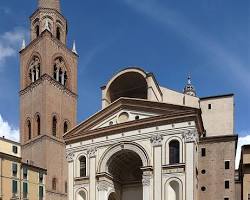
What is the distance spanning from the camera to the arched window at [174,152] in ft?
107

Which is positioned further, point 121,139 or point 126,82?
point 126,82

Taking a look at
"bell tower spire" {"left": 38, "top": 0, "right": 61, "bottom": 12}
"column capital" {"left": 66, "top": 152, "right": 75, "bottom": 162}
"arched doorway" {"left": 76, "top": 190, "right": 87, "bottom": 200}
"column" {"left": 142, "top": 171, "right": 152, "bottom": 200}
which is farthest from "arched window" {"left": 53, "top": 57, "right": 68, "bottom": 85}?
"column" {"left": 142, "top": 171, "right": 152, "bottom": 200}

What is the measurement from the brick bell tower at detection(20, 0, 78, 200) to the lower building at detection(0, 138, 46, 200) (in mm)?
2783

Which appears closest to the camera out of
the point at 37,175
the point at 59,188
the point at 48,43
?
the point at 37,175

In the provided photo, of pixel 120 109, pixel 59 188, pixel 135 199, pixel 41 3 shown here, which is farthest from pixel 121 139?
pixel 41 3

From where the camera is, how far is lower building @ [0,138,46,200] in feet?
135

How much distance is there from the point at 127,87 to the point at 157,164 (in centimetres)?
935

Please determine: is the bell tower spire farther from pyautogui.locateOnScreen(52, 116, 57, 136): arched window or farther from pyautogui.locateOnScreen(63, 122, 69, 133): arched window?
pyautogui.locateOnScreen(63, 122, 69, 133): arched window

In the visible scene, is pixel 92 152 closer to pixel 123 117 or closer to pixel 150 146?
pixel 123 117

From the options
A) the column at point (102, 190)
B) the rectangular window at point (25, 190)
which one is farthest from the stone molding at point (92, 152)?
the rectangular window at point (25, 190)

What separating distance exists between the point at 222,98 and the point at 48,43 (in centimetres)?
2601

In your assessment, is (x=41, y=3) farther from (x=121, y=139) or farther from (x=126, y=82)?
(x=121, y=139)

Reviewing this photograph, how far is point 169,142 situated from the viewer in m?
33.0

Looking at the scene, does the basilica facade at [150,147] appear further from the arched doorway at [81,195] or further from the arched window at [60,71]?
the arched window at [60,71]
